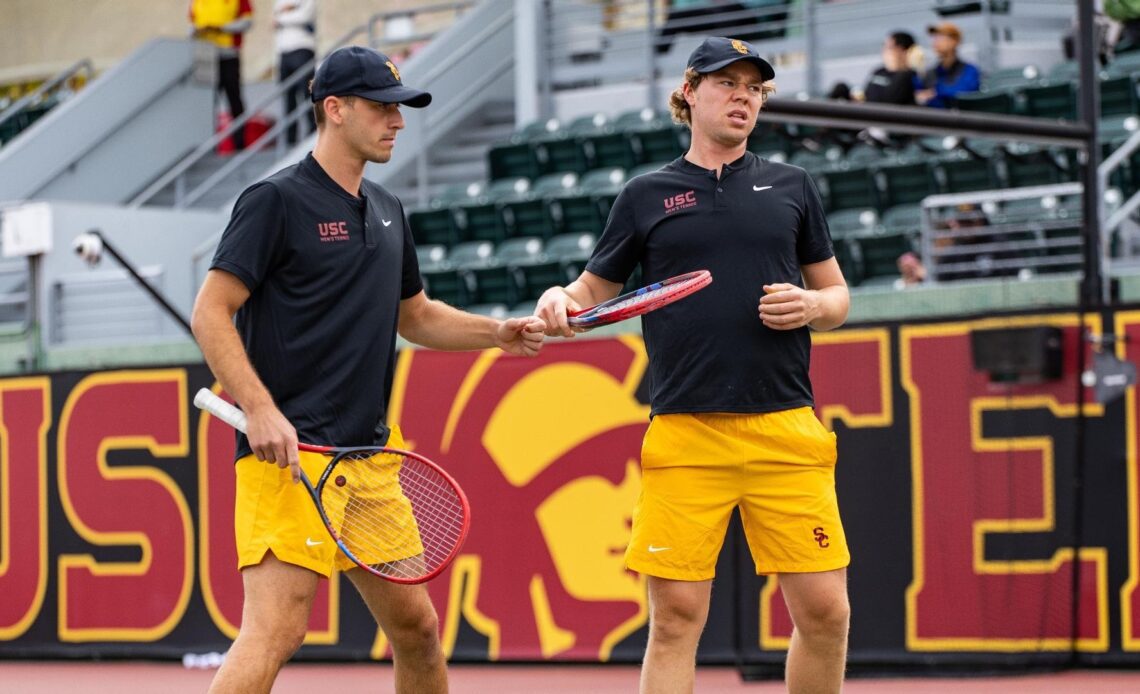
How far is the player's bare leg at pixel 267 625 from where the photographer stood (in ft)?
16.5

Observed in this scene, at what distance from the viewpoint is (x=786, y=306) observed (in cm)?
527

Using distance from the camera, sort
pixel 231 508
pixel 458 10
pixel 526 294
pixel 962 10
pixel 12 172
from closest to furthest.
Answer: pixel 231 508, pixel 526 294, pixel 962 10, pixel 12 172, pixel 458 10

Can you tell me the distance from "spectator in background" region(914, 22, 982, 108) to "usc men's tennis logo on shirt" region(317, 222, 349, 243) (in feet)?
29.9

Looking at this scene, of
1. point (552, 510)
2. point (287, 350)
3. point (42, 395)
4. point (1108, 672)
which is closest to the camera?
point (287, 350)

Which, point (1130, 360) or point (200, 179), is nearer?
point (1130, 360)

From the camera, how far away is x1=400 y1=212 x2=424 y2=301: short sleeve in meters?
5.76

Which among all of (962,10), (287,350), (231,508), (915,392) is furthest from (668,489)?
(962,10)

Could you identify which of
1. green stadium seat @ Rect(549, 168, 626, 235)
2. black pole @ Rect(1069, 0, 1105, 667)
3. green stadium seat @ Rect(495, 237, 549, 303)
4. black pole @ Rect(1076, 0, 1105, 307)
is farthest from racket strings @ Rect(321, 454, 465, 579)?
green stadium seat @ Rect(549, 168, 626, 235)

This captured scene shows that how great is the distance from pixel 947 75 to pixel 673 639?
370 inches

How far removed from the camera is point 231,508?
1034 centimetres

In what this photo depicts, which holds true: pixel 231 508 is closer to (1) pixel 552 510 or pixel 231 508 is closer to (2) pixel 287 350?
(1) pixel 552 510

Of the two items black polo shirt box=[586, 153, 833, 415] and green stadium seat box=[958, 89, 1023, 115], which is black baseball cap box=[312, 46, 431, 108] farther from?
green stadium seat box=[958, 89, 1023, 115]

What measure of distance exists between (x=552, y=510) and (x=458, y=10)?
469 inches

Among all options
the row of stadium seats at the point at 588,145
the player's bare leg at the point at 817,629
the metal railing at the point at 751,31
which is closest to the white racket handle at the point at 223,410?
the player's bare leg at the point at 817,629
